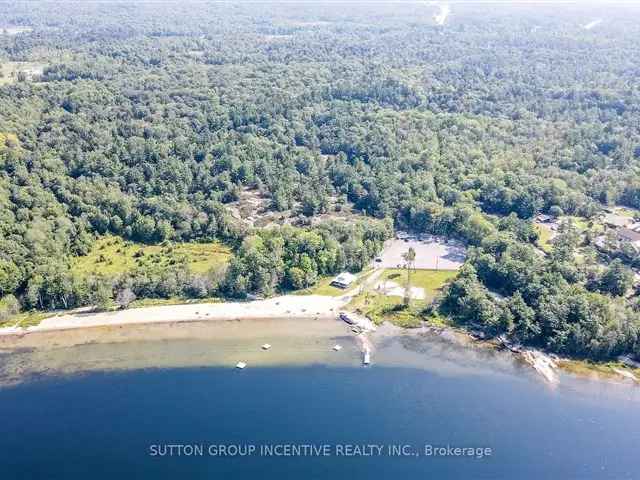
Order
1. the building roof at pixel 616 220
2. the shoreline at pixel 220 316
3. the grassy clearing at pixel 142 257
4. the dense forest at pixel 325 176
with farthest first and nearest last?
1. the building roof at pixel 616 220
2. the grassy clearing at pixel 142 257
3. the dense forest at pixel 325 176
4. the shoreline at pixel 220 316

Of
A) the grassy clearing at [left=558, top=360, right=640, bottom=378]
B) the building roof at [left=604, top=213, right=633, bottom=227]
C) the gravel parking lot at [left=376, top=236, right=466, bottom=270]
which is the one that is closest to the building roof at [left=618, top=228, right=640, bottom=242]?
the building roof at [left=604, top=213, right=633, bottom=227]

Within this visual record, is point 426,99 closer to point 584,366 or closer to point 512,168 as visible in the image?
point 512,168

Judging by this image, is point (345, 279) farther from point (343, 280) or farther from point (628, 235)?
point (628, 235)

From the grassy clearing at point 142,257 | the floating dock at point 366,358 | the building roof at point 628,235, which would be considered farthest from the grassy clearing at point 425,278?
the building roof at point 628,235

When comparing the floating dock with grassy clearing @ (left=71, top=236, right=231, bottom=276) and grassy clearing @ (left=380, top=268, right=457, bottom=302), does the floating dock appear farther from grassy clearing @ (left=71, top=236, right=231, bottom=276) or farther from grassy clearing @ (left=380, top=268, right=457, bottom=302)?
grassy clearing @ (left=71, top=236, right=231, bottom=276)

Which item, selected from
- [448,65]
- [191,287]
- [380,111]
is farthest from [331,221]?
[448,65]

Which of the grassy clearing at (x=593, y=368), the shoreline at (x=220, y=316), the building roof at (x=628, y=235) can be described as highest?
the building roof at (x=628, y=235)

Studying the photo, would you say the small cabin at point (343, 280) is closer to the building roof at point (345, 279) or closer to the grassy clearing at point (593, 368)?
the building roof at point (345, 279)

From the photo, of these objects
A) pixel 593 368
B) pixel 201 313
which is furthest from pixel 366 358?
pixel 593 368
